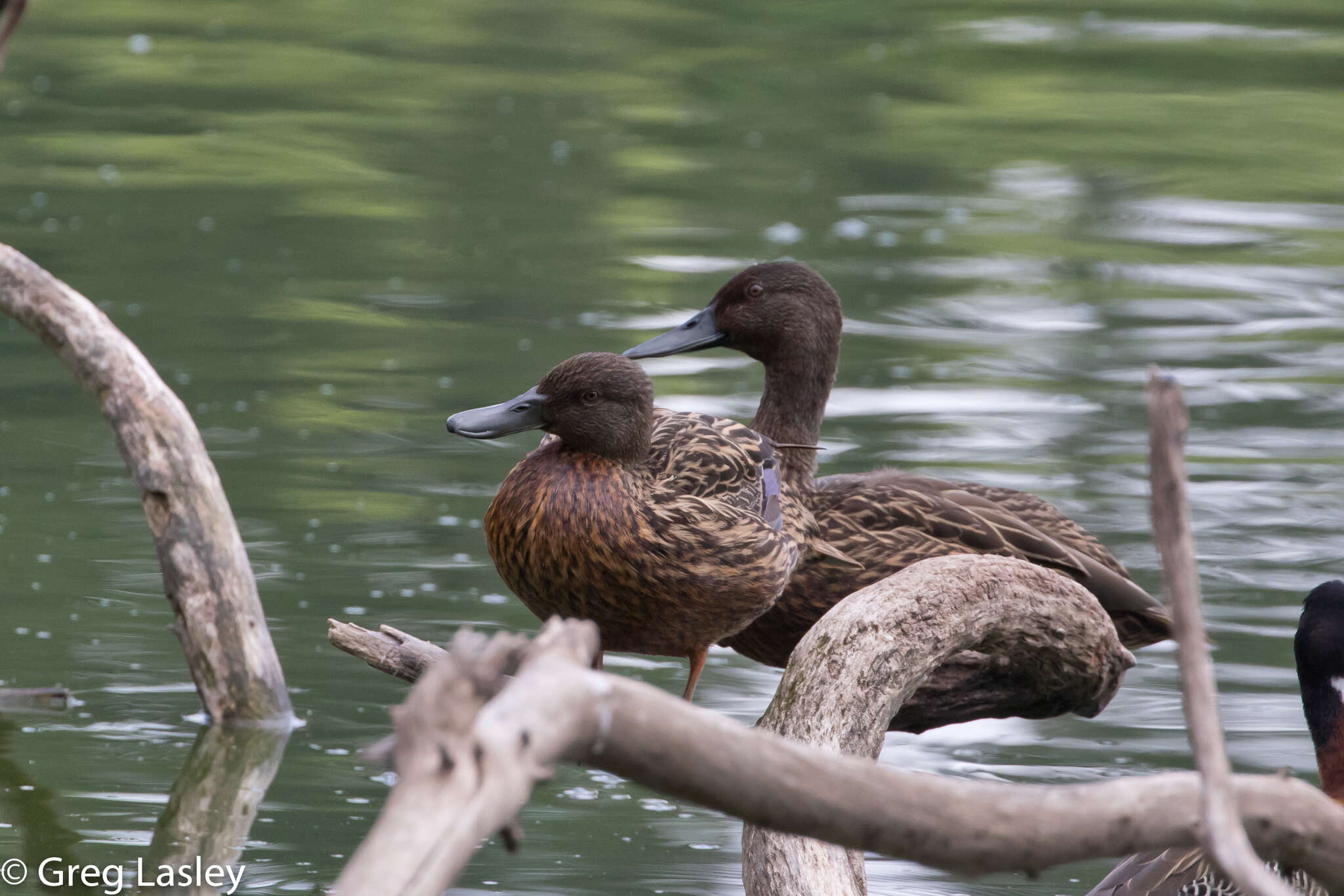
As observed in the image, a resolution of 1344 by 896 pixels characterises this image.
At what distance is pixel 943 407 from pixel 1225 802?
7257 millimetres

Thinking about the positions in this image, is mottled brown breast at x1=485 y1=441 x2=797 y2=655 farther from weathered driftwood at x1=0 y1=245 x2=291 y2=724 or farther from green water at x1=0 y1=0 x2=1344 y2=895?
weathered driftwood at x1=0 y1=245 x2=291 y2=724

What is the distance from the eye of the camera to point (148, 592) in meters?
6.54

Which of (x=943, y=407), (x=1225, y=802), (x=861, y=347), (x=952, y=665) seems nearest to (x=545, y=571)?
(x=952, y=665)

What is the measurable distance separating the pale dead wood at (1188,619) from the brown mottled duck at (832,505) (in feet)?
8.84

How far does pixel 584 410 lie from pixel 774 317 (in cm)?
127

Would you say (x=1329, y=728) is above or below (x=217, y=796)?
above

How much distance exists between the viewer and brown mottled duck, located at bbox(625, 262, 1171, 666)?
14.9ft

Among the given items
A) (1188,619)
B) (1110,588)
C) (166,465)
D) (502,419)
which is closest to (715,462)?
(502,419)

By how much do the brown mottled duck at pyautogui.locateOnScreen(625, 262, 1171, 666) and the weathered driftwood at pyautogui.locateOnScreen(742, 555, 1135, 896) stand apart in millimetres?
490

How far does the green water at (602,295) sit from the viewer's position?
18.5 ft

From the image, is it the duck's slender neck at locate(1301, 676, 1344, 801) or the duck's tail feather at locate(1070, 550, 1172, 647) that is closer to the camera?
the duck's slender neck at locate(1301, 676, 1344, 801)

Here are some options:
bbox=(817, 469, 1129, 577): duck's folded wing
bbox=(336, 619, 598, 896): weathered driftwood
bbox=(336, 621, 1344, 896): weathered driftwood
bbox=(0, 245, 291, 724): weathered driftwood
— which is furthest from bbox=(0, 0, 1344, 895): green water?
bbox=(336, 619, 598, 896): weathered driftwood

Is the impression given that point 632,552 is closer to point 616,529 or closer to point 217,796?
point 616,529

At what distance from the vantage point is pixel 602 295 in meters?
10.5
